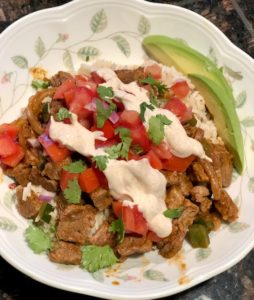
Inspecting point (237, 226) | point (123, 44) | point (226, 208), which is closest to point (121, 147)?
point (226, 208)

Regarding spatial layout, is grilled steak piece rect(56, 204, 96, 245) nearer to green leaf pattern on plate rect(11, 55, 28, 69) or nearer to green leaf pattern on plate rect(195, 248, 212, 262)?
green leaf pattern on plate rect(195, 248, 212, 262)

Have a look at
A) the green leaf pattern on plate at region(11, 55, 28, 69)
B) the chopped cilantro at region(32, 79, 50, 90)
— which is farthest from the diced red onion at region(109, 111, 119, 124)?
the green leaf pattern on plate at region(11, 55, 28, 69)

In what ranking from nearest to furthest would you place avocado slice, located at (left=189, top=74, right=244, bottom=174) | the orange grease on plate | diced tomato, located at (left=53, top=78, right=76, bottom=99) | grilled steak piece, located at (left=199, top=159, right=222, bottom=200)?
the orange grease on plate → grilled steak piece, located at (left=199, top=159, right=222, bottom=200) → diced tomato, located at (left=53, top=78, right=76, bottom=99) → avocado slice, located at (left=189, top=74, right=244, bottom=174)

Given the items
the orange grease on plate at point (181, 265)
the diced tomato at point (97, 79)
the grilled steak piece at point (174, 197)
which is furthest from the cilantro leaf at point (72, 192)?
the diced tomato at point (97, 79)

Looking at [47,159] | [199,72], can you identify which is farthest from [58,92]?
[199,72]

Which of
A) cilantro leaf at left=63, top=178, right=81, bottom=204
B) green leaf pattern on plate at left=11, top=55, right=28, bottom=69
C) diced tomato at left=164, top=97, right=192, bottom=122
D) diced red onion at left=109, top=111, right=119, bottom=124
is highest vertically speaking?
green leaf pattern on plate at left=11, top=55, right=28, bottom=69
